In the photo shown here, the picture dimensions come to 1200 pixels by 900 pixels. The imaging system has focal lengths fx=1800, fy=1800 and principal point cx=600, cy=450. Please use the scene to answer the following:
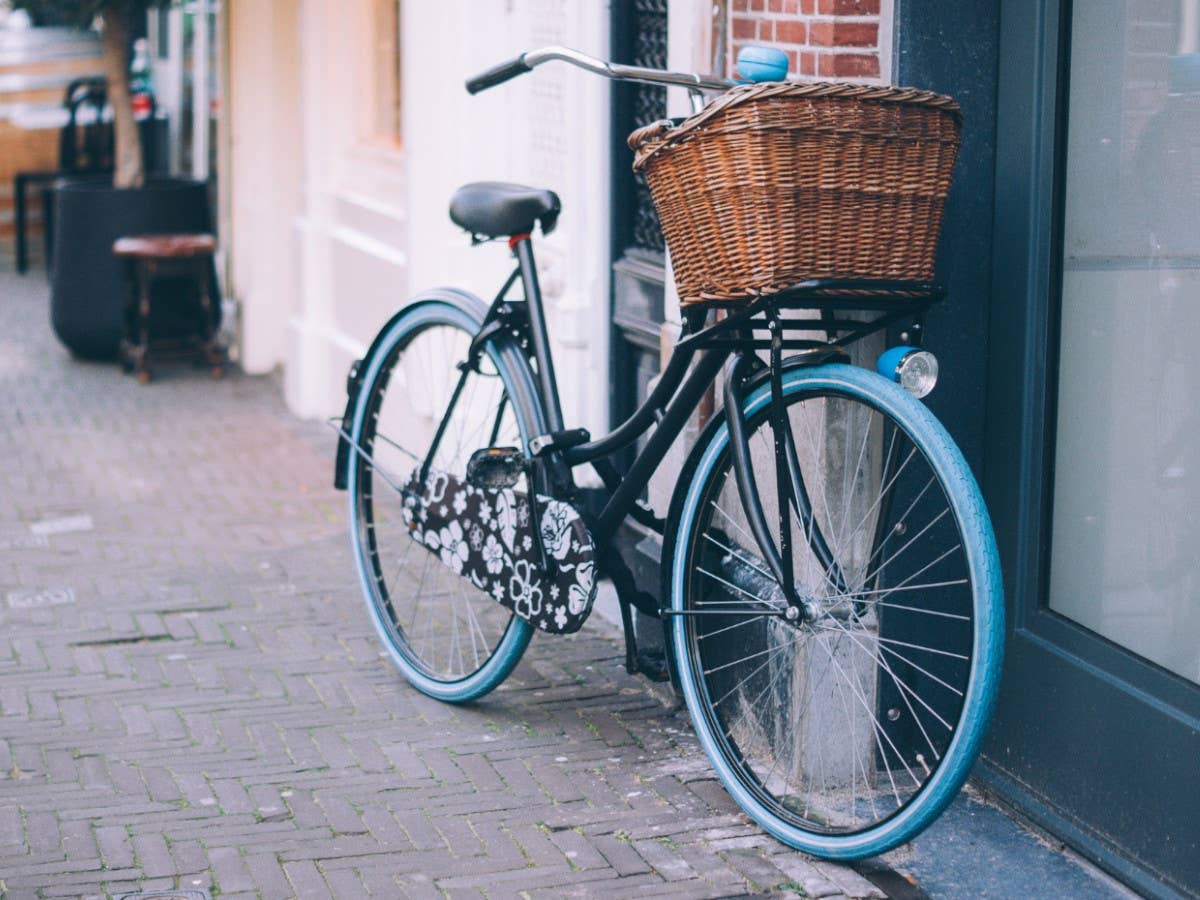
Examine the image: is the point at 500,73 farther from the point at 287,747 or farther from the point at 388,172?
the point at 388,172

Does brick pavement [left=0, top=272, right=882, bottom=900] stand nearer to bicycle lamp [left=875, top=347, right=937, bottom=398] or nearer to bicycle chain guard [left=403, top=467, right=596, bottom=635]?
bicycle chain guard [left=403, top=467, right=596, bottom=635]

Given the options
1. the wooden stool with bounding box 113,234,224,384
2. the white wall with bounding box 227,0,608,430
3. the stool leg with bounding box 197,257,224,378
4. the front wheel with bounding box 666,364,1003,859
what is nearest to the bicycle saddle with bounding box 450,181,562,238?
the front wheel with bounding box 666,364,1003,859

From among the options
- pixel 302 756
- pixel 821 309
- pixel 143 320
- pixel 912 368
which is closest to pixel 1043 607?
pixel 912 368

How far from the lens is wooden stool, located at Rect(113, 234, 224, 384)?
9477 millimetres

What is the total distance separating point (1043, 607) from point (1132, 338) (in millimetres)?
649

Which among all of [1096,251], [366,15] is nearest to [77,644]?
[1096,251]

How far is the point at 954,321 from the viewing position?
3996mm

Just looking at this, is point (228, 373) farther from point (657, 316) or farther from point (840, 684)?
point (840, 684)

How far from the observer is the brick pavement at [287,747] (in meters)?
3.73

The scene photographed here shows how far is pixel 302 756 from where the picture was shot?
4.39m

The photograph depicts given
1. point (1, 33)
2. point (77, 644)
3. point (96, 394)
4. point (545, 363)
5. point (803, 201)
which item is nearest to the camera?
point (803, 201)

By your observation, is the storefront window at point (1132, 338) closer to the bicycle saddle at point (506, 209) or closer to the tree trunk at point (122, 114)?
the bicycle saddle at point (506, 209)

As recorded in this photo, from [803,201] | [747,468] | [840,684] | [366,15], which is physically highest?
[366,15]

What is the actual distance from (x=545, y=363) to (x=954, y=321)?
993 millimetres
